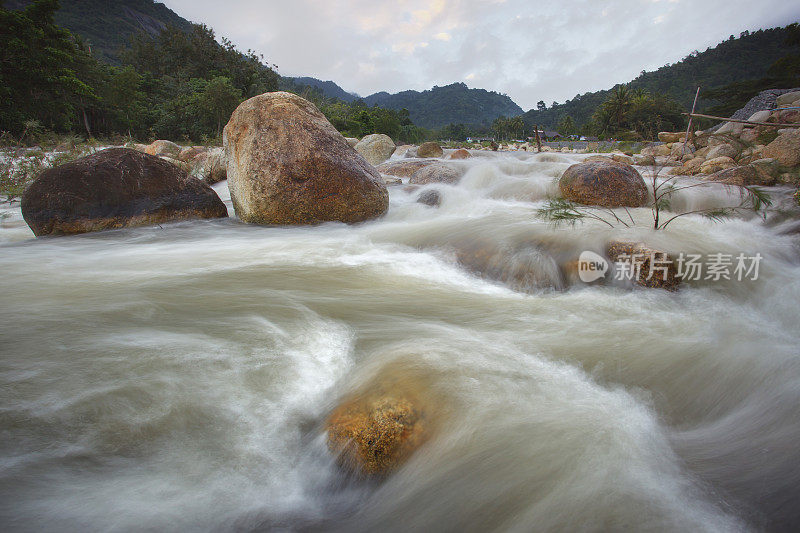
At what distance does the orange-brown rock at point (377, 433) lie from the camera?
167 centimetres

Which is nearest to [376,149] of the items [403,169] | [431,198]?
[403,169]

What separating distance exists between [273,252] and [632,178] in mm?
5642

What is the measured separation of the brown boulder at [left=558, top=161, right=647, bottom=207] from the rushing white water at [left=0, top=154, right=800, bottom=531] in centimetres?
205

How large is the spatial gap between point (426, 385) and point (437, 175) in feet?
26.9

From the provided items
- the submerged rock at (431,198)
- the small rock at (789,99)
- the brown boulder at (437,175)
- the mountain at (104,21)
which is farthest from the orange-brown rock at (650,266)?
the mountain at (104,21)

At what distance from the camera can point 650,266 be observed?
3.56m

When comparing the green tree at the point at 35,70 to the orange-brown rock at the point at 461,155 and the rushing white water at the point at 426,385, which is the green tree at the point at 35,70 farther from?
the rushing white water at the point at 426,385

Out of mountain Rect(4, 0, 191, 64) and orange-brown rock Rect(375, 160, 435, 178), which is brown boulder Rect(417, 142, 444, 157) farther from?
mountain Rect(4, 0, 191, 64)

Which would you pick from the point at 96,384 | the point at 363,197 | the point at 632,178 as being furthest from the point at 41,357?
the point at 632,178

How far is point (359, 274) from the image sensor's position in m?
4.31

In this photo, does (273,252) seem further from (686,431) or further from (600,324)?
(686,431)

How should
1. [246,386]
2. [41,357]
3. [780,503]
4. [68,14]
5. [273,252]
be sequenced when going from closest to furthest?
[780,503] → [246,386] → [41,357] → [273,252] → [68,14]

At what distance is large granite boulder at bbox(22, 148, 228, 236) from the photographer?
212 inches

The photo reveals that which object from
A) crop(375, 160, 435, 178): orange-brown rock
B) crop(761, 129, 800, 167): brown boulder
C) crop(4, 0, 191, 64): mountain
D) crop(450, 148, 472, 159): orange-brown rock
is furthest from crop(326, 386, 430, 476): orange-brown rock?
crop(4, 0, 191, 64): mountain
